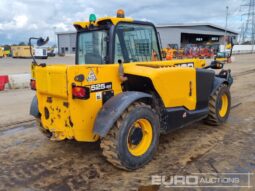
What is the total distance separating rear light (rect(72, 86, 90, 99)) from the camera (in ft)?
12.6

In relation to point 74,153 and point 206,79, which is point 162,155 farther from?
point 206,79

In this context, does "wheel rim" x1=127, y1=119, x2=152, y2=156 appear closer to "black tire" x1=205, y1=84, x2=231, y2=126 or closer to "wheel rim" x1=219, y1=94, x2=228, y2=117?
"black tire" x1=205, y1=84, x2=231, y2=126

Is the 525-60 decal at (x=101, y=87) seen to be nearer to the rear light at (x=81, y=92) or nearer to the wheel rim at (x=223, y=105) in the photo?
the rear light at (x=81, y=92)

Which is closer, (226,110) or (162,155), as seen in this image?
(162,155)

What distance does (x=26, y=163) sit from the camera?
4.53 metres

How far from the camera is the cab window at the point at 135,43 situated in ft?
15.8

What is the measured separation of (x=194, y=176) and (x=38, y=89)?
2.55 meters

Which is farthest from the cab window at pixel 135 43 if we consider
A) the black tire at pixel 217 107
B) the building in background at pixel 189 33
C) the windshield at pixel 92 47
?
the building in background at pixel 189 33

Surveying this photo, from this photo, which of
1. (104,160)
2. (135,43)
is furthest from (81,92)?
(135,43)

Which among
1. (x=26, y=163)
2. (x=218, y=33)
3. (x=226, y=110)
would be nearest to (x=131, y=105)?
(x=26, y=163)

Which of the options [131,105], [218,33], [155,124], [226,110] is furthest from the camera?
[218,33]

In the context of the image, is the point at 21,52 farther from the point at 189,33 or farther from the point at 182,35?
the point at 182,35

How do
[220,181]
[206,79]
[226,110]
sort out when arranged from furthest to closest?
[226,110] → [206,79] → [220,181]

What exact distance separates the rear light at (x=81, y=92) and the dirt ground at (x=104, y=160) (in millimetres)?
1079
